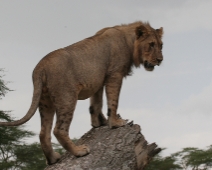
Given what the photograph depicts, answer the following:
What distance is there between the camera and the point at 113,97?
7.70m

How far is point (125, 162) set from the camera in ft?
23.8

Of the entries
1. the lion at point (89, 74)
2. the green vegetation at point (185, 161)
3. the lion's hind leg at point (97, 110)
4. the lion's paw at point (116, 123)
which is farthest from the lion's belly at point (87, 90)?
the green vegetation at point (185, 161)

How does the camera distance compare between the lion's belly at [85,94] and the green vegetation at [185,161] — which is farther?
the green vegetation at [185,161]

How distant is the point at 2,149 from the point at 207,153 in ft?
29.0

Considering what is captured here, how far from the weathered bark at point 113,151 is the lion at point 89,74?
0.13 metres

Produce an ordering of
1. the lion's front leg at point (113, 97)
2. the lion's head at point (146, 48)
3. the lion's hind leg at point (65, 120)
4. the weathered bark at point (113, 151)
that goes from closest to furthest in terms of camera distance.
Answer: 1. the weathered bark at point (113, 151)
2. the lion's hind leg at point (65, 120)
3. the lion's front leg at point (113, 97)
4. the lion's head at point (146, 48)

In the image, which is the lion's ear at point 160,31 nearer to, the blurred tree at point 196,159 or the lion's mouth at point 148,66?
the lion's mouth at point 148,66

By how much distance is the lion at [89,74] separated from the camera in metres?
7.22

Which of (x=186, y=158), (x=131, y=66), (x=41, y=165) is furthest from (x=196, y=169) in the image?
(x=131, y=66)

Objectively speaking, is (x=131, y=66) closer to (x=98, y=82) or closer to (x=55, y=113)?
(x=98, y=82)

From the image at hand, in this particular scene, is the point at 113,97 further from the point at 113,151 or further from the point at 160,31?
the point at 160,31

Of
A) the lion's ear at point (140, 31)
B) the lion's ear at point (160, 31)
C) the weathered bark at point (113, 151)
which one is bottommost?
the weathered bark at point (113, 151)

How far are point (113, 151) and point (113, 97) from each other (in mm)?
836

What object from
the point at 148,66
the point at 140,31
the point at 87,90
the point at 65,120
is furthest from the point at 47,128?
the point at 140,31
